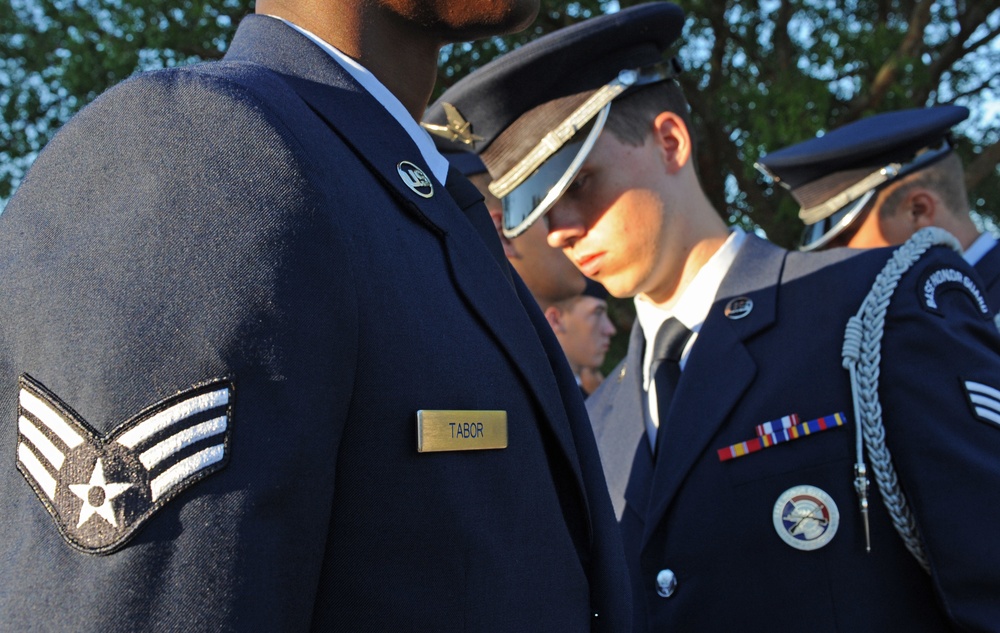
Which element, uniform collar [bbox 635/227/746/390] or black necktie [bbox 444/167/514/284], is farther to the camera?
uniform collar [bbox 635/227/746/390]

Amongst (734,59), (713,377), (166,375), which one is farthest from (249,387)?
(734,59)

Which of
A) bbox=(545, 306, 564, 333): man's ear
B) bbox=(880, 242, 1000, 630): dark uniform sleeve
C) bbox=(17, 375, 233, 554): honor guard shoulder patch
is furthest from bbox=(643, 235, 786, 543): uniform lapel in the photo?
bbox=(545, 306, 564, 333): man's ear

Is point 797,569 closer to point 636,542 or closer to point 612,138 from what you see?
point 636,542

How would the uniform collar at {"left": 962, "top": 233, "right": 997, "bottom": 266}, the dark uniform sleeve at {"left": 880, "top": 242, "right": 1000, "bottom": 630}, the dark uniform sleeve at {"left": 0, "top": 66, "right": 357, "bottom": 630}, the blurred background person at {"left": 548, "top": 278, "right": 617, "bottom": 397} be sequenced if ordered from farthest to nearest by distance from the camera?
the blurred background person at {"left": 548, "top": 278, "right": 617, "bottom": 397} → the uniform collar at {"left": 962, "top": 233, "right": 997, "bottom": 266} → the dark uniform sleeve at {"left": 880, "top": 242, "right": 1000, "bottom": 630} → the dark uniform sleeve at {"left": 0, "top": 66, "right": 357, "bottom": 630}

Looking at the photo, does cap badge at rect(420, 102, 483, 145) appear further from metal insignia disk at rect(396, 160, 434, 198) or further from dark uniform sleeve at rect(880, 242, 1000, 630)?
metal insignia disk at rect(396, 160, 434, 198)

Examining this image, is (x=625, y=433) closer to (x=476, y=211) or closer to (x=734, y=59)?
(x=476, y=211)

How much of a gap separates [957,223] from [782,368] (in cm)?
258

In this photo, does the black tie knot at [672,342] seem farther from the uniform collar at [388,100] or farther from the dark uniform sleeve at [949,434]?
the uniform collar at [388,100]

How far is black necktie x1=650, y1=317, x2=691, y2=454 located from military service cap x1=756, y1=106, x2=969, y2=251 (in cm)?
192

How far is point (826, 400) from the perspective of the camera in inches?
84.7

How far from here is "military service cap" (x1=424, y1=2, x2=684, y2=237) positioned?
2.54 metres

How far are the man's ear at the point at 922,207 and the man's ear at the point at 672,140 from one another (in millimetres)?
2009

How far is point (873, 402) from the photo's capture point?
2.05 metres

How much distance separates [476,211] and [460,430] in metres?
0.43
